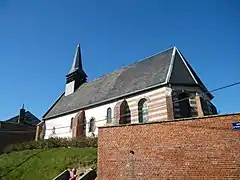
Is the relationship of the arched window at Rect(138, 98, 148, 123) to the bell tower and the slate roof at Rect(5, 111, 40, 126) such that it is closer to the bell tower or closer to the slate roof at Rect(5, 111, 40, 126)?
the bell tower

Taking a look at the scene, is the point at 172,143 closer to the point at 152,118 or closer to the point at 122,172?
the point at 122,172

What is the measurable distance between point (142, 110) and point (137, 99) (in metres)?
1.15

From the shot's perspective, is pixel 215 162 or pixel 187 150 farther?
pixel 187 150

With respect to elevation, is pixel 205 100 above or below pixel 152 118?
above

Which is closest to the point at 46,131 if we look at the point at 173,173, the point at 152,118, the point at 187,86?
the point at 152,118

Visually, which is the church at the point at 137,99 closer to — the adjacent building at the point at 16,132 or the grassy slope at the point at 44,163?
the grassy slope at the point at 44,163

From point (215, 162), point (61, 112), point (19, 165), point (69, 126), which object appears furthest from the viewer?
point (61, 112)

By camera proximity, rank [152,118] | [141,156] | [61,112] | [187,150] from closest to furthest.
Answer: [187,150], [141,156], [152,118], [61,112]

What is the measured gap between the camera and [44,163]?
57.3 ft

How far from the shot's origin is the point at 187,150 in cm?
1093

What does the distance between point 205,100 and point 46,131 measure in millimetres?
21678

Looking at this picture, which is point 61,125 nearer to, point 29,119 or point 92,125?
point 92,125

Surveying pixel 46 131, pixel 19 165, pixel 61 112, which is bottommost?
pixel 19 165

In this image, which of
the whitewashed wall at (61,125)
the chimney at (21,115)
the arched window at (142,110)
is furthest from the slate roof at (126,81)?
the chimney at (21,115)
